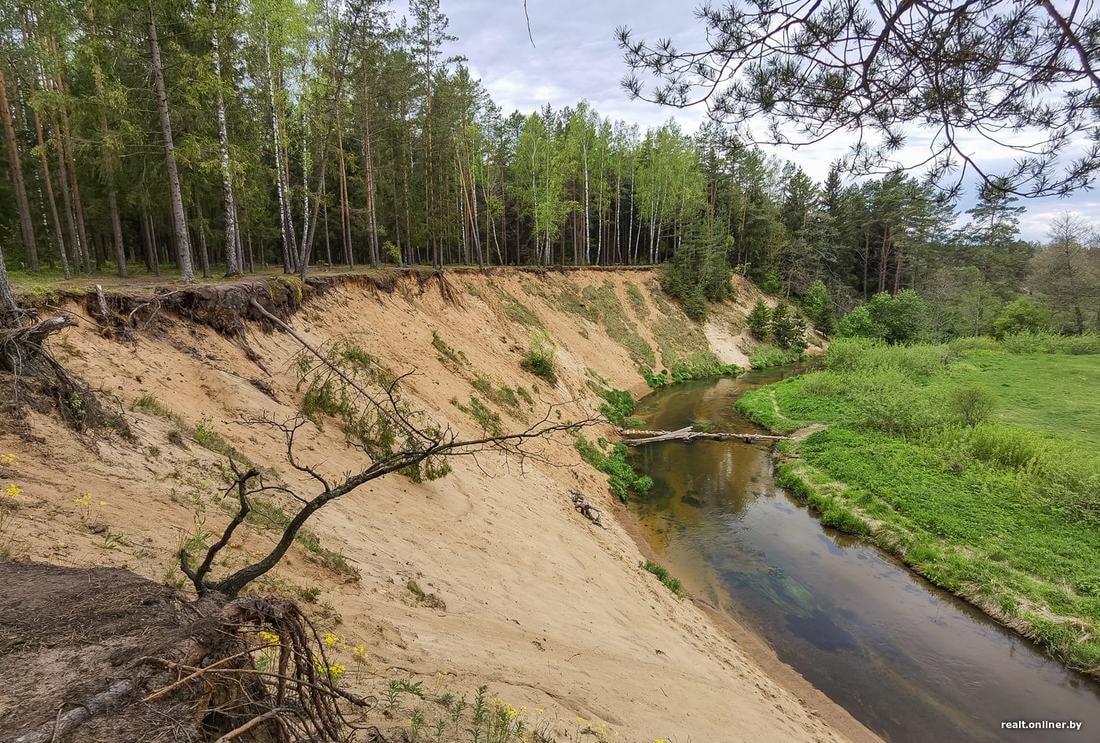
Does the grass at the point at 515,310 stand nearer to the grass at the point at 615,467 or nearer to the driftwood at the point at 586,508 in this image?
the grass at the point at 615,467

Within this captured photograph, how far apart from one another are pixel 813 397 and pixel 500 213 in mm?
29418

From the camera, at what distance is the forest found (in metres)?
13.4

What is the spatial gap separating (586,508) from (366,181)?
24.6 m

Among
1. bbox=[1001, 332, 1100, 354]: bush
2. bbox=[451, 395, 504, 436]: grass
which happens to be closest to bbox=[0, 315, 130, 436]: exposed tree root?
bbox=[451, 395, 504, 436]: grass

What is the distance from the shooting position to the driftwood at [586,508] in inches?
535

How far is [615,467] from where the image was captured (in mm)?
17719

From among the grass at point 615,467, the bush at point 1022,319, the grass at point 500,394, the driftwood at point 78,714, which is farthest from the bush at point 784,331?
the driftwood at point 78,714

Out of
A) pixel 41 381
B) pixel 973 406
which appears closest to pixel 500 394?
pixel 41 381

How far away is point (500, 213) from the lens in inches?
1700

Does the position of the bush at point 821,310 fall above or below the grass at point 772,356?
above

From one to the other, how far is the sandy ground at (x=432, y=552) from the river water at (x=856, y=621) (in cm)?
103

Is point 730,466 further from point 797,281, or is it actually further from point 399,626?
point 797,281

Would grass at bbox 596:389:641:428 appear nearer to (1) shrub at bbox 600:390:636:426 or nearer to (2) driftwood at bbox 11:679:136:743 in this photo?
(1) shrub at bbox 600:390:636:426

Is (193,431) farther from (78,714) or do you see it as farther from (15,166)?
(15,166)
